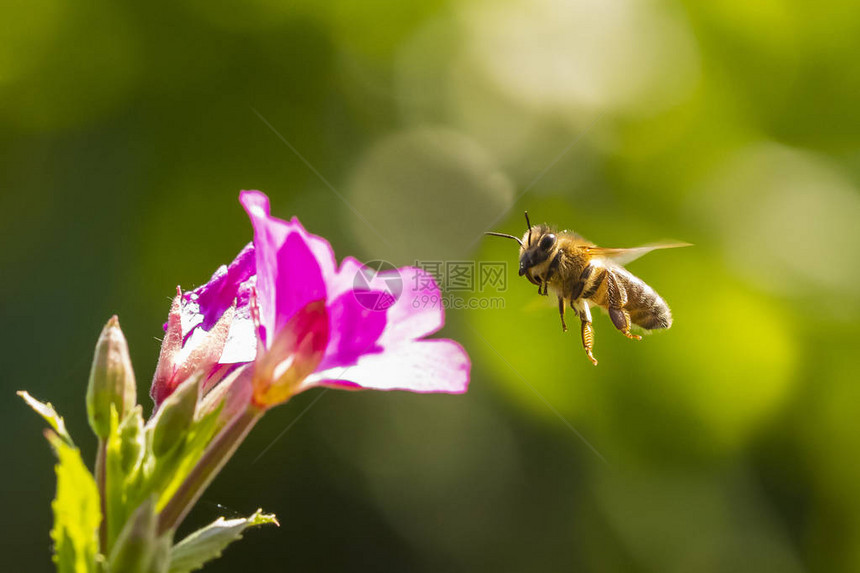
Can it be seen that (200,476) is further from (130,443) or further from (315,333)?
(315,333)

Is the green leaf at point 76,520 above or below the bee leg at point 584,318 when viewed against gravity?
above

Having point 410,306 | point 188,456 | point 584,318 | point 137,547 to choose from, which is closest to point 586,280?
point 584,318

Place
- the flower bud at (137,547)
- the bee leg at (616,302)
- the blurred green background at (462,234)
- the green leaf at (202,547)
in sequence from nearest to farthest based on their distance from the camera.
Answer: the flower bud at (137,547) < the green leaf at (202,547) < the bee leg at (616,302) < the blurred green background at (462,234)

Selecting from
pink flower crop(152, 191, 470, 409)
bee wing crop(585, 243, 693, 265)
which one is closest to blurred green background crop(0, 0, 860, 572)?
bee wing crop(585, 243, 693, 265)

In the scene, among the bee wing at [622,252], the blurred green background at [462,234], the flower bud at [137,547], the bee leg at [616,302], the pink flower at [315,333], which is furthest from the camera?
the blurred green background at [462,234]

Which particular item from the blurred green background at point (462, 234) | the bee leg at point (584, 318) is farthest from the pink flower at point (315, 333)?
the blurred green background at point (462, 234)

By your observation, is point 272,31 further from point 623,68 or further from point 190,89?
point 623,68

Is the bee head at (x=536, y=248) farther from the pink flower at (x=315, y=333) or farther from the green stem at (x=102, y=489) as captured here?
the green stem at (x=102, y=489)
